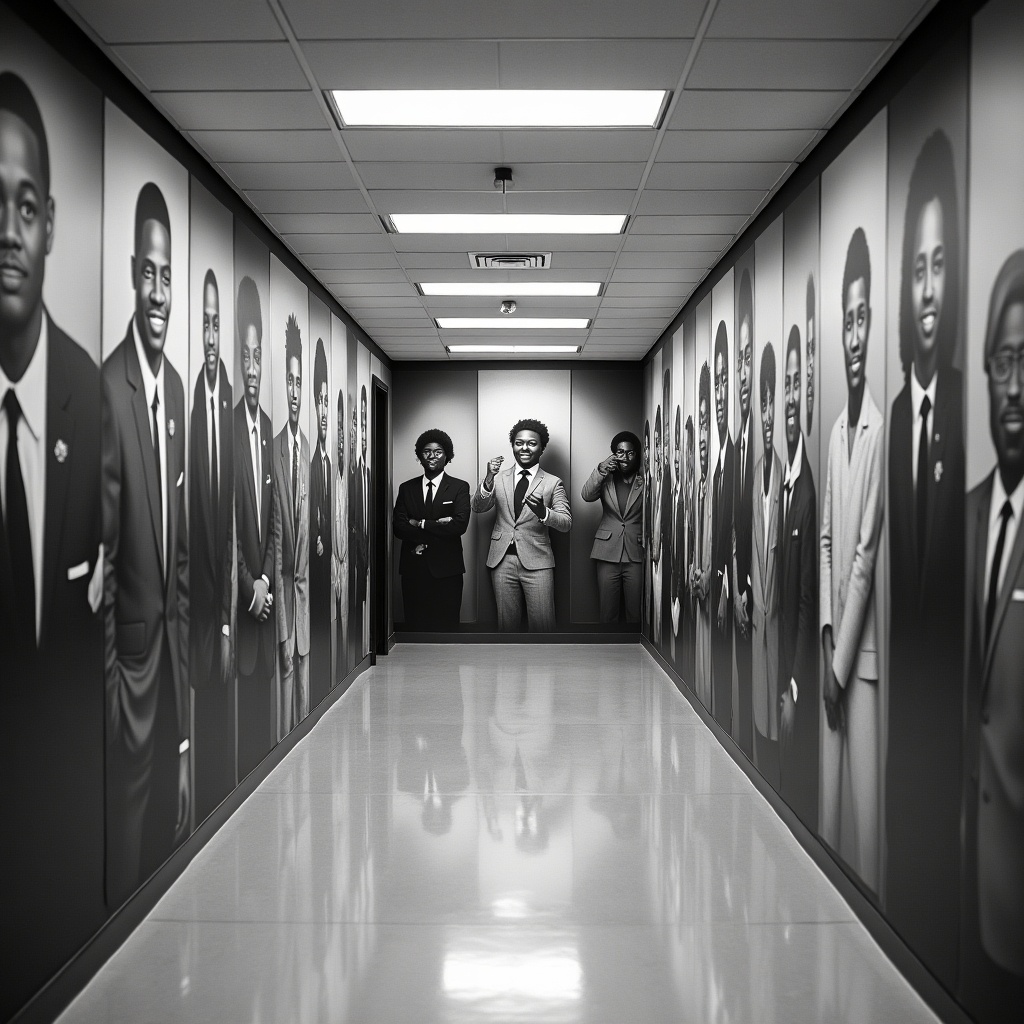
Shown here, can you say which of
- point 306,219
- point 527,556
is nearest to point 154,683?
point 306,219

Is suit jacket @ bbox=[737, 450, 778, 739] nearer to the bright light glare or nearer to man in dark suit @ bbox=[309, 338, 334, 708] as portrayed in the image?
the bright light glare

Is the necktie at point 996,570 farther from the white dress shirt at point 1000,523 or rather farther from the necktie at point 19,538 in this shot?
the necktie at point 19,538

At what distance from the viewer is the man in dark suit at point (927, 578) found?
333 centimetres

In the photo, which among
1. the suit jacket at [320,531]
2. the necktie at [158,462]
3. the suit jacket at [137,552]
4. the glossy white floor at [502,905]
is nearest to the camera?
the glossy white floor at [502,905]

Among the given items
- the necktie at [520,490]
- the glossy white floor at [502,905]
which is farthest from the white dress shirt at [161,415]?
the necktie at [520,490]

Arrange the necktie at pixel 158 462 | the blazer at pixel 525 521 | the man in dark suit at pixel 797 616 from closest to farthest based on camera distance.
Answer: the necktie at pixel 158 462 → the man in dark suit at pixel 797 616 → the blazer at pixel 525 521

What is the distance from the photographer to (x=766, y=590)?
600cm

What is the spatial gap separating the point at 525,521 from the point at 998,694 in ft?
32.0

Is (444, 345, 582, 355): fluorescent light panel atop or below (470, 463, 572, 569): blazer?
atop

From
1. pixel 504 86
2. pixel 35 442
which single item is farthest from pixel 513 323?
pixel 35 442

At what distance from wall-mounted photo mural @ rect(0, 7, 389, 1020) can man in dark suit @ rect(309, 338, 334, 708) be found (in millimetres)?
1034

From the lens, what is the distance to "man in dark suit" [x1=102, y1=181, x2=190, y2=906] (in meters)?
4.00

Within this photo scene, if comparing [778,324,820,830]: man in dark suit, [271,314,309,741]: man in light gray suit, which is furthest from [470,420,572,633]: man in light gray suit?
[778,324,820,830]: man in dark suit

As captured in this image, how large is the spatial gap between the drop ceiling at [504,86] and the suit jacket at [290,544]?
1408 millimetres
